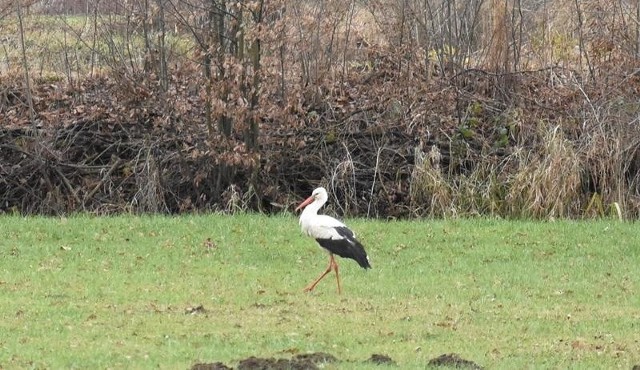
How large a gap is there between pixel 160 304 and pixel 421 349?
311 centimetres

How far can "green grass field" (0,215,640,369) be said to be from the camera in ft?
31.6

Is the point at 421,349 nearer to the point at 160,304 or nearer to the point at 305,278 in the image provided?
the point at 160,304

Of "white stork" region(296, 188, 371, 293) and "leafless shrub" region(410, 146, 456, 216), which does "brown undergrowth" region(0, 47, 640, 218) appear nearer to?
"leafless shrub" region(410, 146, 456, 216)

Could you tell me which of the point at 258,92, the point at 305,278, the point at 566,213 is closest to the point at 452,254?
the point at 305,278

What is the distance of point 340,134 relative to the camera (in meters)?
21.4

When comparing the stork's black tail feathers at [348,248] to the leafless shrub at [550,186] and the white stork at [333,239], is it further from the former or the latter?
the leafless shrub at [550,186]

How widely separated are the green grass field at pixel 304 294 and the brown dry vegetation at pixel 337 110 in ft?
7.33

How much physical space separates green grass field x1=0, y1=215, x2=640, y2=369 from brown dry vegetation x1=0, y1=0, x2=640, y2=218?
2.24 meters

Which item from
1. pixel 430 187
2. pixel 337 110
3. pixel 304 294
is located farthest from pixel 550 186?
pixel 304 294

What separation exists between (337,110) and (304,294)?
9765 mm

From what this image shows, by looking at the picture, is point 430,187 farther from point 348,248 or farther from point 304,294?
point 304,294

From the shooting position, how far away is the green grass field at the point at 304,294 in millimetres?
9641

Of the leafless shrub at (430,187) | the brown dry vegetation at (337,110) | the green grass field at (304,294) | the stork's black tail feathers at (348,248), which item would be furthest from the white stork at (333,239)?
the leafless shrub at (430,187)

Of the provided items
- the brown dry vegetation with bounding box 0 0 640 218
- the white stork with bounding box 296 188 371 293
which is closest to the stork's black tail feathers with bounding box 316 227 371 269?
the white stork with bounding box 296 188 371 293
